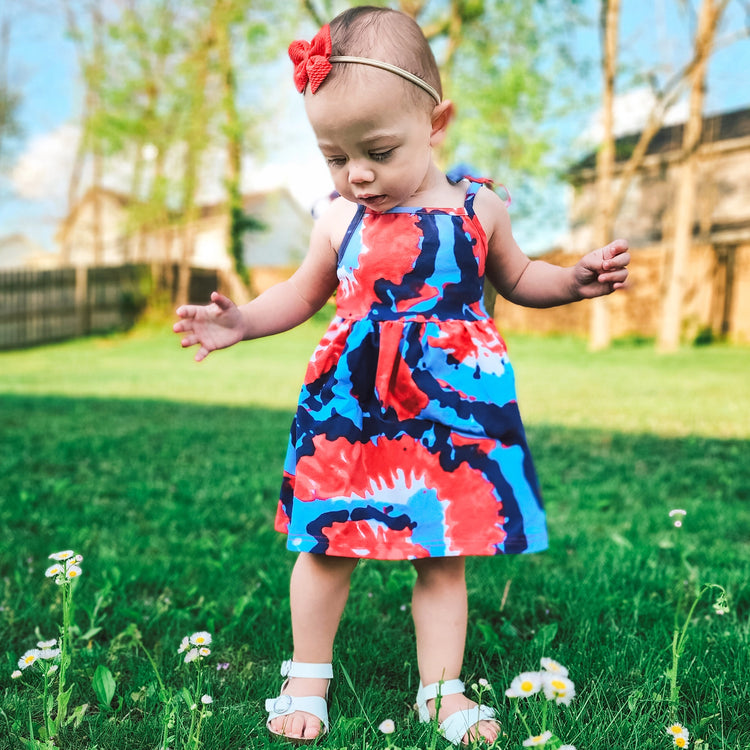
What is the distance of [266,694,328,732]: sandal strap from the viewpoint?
1.55 metres

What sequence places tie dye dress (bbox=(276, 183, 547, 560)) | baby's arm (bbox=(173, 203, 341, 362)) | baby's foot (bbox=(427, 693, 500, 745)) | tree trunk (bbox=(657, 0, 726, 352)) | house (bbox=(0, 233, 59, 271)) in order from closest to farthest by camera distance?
baby's foot (bbox=(427, 693, 500, 745)), tie dye dress (bbox=(276, 183, 547, 560)), baby's arm (bbox=(173, 203, 341, 362)), tree trunk (bbox=(657, 0, 726, 352)), house (bbox=(0, 233, 59, 271))

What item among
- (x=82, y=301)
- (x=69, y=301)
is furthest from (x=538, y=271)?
(x=82, y=301)

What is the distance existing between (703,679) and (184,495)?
8.08 feet

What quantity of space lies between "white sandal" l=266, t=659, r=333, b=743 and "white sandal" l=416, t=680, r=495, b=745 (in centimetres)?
20

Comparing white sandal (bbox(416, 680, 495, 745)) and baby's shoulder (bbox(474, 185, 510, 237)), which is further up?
baby's shoulder (bbox(474, 185, 510, 237))

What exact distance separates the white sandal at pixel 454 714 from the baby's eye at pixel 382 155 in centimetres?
105

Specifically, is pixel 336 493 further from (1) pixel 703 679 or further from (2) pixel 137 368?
(2) pixel 137 368

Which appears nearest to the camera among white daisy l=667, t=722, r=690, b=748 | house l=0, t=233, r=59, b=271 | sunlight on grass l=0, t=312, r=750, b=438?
white daisy l=667, t=722, r=690, b=748

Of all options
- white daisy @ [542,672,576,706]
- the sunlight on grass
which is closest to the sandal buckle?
white daisy @ [542,672,576,706]

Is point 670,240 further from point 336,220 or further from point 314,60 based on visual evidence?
point 314,60

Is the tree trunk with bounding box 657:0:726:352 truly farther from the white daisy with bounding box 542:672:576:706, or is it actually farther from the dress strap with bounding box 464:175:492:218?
the white daisy with bounding box 542:672:576:706

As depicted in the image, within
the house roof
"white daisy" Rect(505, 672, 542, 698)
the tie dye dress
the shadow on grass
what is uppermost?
the house roof

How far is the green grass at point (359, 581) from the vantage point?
1.56 m

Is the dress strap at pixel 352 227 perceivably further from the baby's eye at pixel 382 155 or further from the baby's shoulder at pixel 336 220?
the baby's eye at pixel 382 155
